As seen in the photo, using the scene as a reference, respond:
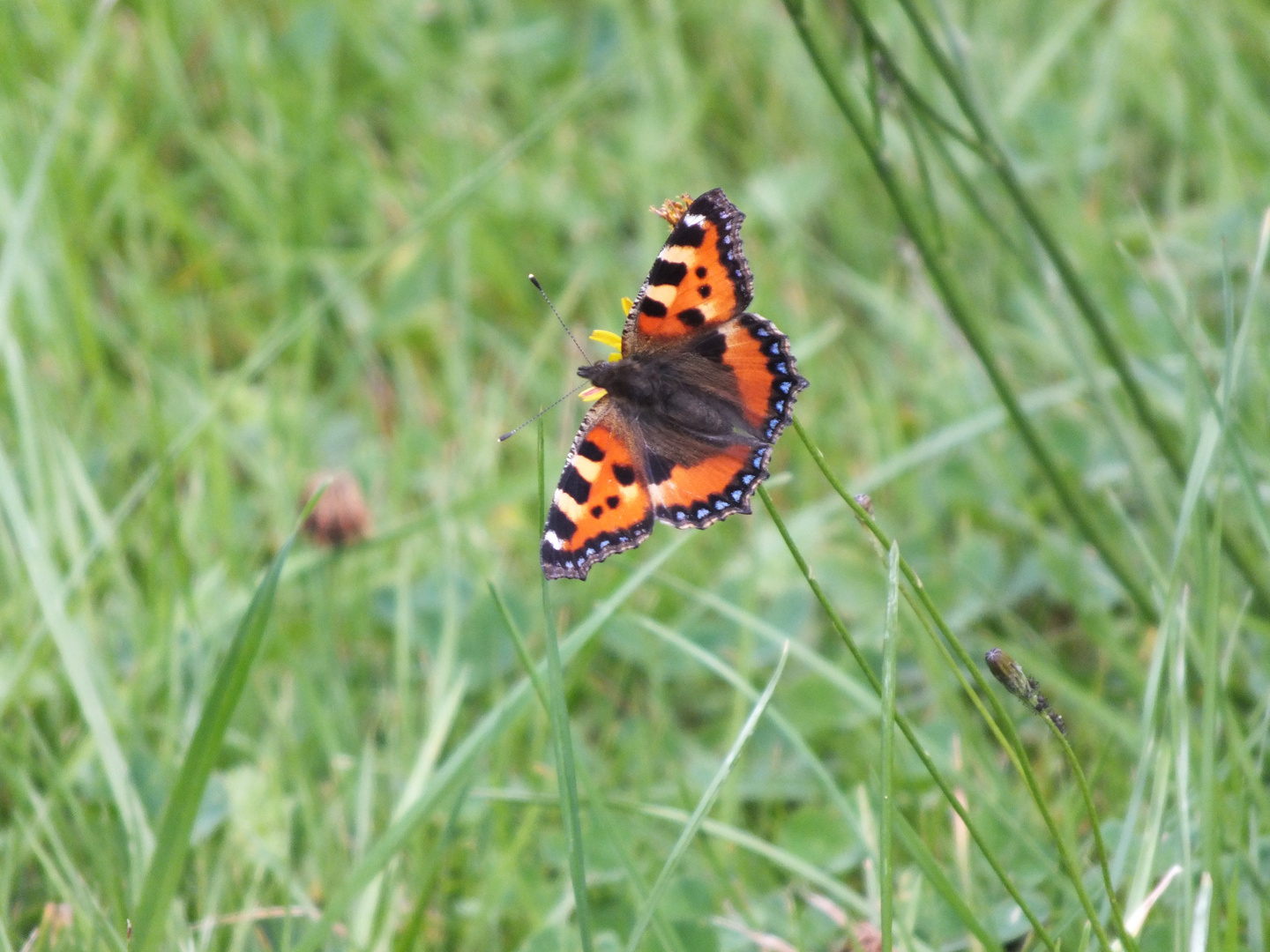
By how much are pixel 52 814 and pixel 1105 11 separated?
3631 mm

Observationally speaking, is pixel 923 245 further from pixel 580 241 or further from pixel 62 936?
pixel 580 241

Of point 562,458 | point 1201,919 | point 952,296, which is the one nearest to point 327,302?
point 562,458

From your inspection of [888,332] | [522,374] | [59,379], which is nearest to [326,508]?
[522,374]

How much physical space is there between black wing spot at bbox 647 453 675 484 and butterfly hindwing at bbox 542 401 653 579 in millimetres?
17

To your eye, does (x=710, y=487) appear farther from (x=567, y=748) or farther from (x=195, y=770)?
(x=195, y=770)

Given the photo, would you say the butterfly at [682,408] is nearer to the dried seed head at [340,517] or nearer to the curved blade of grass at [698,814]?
the curved blade of grass at [698,814]

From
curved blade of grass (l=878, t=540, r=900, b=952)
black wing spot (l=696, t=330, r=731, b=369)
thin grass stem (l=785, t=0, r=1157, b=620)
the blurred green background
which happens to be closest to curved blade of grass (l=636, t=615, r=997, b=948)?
the blurred green background

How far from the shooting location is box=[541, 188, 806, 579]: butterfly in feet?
5.24

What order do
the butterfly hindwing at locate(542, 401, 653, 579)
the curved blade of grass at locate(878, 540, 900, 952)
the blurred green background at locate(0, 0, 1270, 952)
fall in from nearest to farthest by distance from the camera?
the curved blade of grass at locate(878, 540, 900, 952), the butterfly hindwing at locate(542, 401, 653, 579), the blurred green background at locate(0, 0, 1270, 952)

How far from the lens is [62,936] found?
168 centimetres

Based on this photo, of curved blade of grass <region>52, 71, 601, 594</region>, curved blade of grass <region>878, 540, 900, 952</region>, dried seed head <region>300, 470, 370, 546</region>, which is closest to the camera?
curved blade of grass <region>878, 540, 900, 952</region>

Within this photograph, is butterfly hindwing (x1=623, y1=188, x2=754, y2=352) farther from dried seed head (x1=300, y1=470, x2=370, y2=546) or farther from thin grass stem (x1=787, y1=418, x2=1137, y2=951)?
dried seed head (x1=300, y1=470, x2=370, y2=546)

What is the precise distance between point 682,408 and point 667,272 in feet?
0.64

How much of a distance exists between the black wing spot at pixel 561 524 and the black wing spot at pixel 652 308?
37cm
